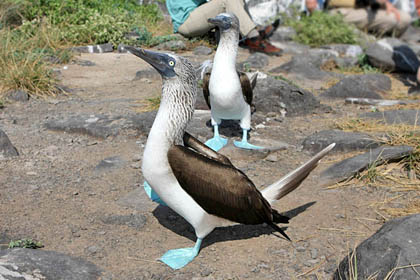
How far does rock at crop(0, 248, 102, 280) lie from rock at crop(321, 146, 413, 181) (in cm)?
209

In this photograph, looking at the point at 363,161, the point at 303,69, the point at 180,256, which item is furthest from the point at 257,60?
the point at 180,256

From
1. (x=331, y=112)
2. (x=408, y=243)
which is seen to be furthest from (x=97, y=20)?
(x=408, y=243)

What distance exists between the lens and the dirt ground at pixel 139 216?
2870 millimetres

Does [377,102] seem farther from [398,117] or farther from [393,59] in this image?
[393,59]

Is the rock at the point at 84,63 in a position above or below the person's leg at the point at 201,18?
below

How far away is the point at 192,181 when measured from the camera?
2.81 m

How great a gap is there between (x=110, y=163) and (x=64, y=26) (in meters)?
5.27

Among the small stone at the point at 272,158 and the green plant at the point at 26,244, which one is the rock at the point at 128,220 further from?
the small stone at the point at 272,158

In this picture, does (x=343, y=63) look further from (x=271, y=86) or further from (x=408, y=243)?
(x=408, y=243)

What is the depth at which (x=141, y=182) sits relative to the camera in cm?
394

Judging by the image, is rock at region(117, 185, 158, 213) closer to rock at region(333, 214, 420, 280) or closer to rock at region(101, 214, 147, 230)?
rock at region(101, 214, 147, 230)

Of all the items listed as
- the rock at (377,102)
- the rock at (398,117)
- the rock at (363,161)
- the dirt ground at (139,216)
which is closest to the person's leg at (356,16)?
the rock at (377,102)

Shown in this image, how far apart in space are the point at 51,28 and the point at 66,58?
947mm

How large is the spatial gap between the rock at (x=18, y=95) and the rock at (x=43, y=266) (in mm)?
3689
